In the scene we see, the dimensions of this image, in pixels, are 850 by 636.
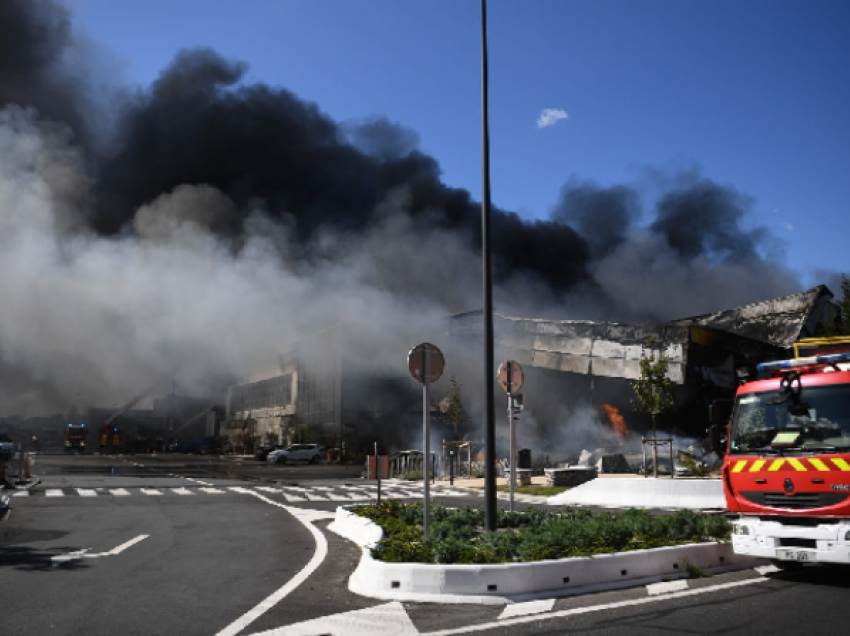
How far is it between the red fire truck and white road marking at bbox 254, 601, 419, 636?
3951 mm

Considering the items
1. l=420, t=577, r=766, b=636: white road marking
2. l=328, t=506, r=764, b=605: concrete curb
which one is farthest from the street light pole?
l=420, t=577, r=766, b=636: white road marking

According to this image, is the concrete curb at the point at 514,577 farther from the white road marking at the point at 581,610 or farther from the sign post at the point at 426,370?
the sign post at the point at 426,370

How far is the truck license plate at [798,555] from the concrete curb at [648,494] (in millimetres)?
8167

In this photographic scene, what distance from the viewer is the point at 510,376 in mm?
12172

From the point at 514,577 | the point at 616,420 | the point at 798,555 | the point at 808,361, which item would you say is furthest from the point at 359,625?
the point at 616,420

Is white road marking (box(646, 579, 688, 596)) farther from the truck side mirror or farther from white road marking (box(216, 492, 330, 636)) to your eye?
white road marking (box(216, 492, 330, 636))

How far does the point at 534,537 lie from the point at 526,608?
1.90m

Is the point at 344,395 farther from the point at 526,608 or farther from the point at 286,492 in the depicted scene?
the point at 526,608

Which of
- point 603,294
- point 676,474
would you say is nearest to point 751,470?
point 676,474

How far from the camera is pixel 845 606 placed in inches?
252

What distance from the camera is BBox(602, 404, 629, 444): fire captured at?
35.0m

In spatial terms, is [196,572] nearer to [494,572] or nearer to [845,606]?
[494,572]

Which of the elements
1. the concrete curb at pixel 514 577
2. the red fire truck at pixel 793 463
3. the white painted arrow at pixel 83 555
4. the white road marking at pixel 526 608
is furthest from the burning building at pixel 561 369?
the white road marking at pixel 526 608

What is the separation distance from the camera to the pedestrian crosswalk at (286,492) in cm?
1883
